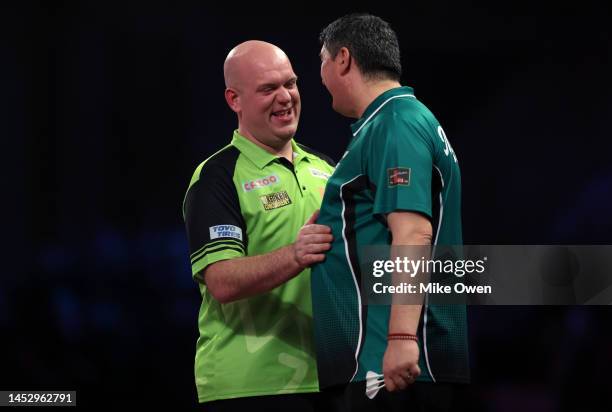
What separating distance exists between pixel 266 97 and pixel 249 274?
2.08ft

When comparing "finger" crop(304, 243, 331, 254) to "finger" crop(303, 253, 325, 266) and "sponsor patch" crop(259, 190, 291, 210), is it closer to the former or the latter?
"finger" crop(303, 253, 325, 266)

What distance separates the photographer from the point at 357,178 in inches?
91.0

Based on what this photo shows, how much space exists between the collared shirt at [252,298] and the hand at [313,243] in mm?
384

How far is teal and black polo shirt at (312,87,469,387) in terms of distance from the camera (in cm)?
222

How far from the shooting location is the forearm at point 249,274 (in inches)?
103

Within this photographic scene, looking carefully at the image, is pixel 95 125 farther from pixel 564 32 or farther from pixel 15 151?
pixel 564 32

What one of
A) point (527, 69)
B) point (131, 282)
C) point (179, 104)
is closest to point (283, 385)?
point (131, 282)

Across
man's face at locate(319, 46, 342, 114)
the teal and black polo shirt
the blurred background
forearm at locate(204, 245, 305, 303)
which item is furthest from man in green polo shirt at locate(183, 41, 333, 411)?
the blurred background

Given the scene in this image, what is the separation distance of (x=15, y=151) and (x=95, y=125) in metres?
0.43

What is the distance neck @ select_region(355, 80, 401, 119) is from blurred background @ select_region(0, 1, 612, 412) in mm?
2324

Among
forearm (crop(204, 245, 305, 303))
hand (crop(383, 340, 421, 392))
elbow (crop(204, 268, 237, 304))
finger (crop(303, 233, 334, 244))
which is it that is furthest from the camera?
elbow (crop(204, 268, 237, 304))

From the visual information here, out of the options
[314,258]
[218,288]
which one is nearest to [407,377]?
[314,258]

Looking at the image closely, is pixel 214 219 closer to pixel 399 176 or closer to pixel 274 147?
pixel 274 147

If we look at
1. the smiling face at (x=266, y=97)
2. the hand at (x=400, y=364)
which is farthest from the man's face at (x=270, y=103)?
the hand at (x=400, y=364)
